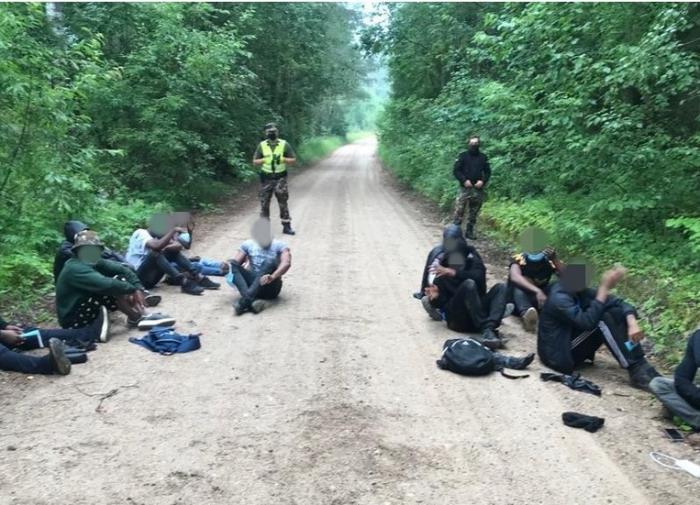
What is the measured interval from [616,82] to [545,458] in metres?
5.54

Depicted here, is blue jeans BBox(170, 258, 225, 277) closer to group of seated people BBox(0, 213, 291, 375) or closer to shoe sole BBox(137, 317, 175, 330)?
group of seated people BBox(0, 213, 291, 375)

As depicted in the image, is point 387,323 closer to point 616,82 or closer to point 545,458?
point 545,458

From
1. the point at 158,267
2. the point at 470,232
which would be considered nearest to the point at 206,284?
the point at 158,267

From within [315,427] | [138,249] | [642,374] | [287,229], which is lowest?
[287,229]

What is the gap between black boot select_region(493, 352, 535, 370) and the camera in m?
6.07

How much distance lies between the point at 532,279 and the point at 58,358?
5291 mm

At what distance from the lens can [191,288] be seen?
8633 mm

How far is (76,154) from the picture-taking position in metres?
9.62

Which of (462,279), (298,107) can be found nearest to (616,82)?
(462,279)

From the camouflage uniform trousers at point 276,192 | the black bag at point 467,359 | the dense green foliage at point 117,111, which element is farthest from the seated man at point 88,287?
the camouflage uniform trousers at point 276,192

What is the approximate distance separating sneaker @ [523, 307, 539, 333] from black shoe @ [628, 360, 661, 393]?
153 cm

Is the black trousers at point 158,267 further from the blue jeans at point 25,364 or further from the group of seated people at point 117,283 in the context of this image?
the blue jeans at point 25,364

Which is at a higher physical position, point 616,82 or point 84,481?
point 616,82

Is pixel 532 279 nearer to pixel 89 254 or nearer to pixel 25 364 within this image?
pixel 89 254
